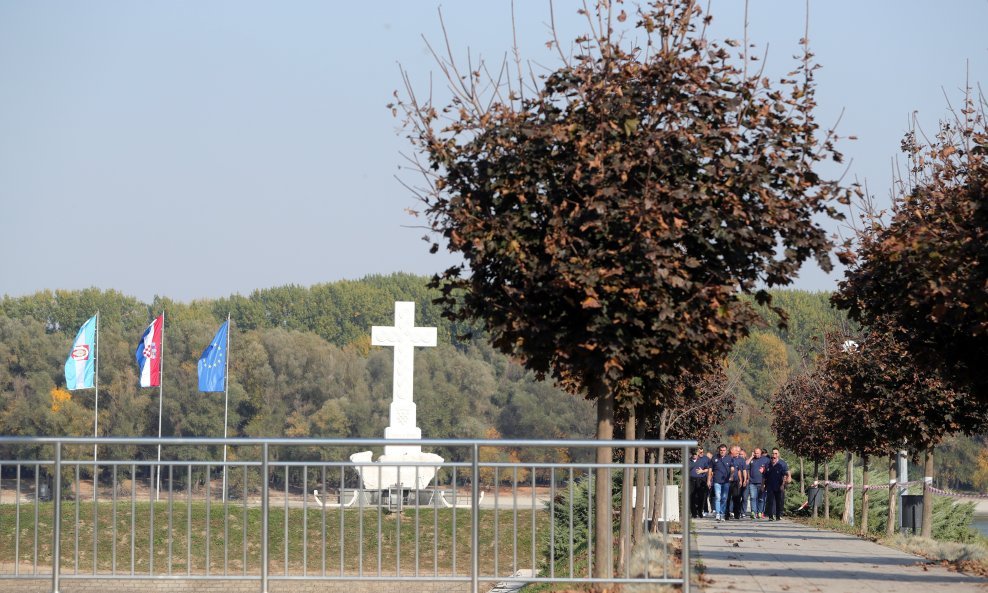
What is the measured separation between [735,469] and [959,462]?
6994cm

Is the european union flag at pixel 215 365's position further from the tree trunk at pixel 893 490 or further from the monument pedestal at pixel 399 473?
the monument pedestal at pixel 399 473

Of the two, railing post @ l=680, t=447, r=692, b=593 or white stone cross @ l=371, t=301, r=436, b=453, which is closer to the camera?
railing post @ l=680, t=447, r=692, b=593

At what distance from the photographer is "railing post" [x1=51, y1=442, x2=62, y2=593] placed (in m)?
11.0

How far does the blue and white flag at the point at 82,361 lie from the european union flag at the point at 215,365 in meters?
3.96

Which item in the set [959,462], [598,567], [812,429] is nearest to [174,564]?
[598,567]

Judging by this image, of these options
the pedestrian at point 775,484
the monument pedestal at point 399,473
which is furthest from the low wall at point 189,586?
the pedestrian at point 775,484

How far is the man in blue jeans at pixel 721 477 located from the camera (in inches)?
1156

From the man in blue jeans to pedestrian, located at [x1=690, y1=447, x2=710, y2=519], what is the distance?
466 mm

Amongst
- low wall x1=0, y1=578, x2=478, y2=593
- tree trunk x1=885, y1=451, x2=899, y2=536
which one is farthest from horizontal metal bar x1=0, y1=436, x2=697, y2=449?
tree trunk x1=885, y1=451, x2=899, y2=536

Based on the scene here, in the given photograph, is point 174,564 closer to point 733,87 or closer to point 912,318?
point 733,87

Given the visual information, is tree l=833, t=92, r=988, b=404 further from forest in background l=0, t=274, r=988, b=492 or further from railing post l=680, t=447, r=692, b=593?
forest in background l=0, t=274, r=988, b=492

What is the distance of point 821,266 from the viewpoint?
1148cm

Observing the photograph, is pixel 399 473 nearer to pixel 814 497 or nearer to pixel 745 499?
pixel 745 499

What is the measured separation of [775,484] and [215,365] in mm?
23323
